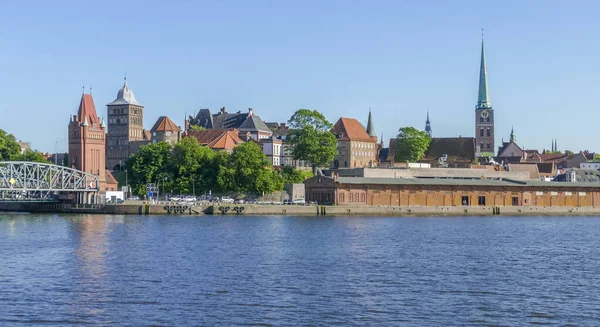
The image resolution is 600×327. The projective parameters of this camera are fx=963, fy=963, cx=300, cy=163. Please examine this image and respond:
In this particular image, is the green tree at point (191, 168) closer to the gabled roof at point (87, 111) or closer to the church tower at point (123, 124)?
the gabled roof at point (87, 111)

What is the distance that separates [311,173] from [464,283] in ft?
292

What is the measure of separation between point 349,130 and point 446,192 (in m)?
38.3

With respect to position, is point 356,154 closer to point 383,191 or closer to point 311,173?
point 311,173

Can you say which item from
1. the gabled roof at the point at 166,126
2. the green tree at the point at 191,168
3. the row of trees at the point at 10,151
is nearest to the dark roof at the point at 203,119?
the gabled roof at the point at 166,126

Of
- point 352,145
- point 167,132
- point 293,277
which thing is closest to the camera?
point 293,277

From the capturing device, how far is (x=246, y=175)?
115562 mm

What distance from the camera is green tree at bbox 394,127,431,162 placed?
161 metres

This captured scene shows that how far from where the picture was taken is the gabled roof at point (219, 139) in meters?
142

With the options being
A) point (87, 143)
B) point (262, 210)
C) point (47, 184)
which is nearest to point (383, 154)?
point (87, 143)

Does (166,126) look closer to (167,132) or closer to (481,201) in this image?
(167,132)

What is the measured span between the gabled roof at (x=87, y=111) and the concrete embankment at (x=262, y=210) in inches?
682

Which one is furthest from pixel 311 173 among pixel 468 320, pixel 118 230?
pixel 468 320

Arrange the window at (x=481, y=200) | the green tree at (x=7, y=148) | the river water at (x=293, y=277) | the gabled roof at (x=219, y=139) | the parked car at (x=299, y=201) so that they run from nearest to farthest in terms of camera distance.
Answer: the river water at (x=293, y=277), the parked car at (x=299, y=201), the window at (x=481, y=200), the green tree at (x=7, y=148), the gabled roof at (x=219, y=139)

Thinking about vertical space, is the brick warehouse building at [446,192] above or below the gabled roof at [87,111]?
below
